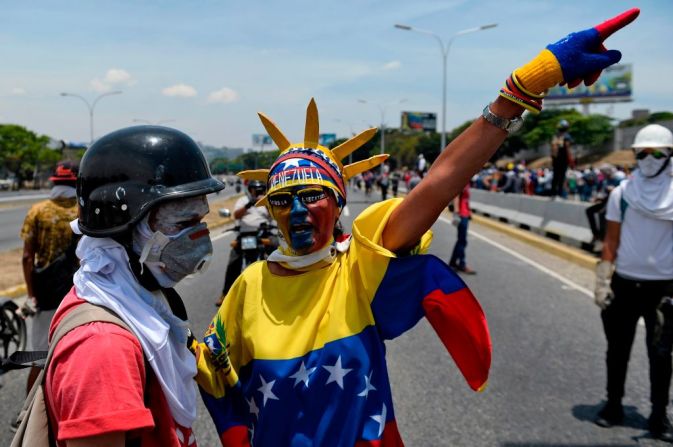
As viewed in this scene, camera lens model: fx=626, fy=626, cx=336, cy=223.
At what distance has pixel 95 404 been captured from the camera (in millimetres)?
1388

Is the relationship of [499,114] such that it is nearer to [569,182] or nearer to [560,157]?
[560,157]

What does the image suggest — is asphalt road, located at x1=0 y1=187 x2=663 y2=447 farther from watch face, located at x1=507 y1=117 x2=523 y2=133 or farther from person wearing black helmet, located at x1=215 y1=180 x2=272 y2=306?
watch face, located at x1=507 y1=117 x2=523 y2=133

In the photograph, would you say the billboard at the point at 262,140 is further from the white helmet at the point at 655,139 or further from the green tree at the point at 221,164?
the white helmet at the point at 655,139

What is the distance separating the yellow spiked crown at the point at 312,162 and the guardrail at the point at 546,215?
11.5 meters

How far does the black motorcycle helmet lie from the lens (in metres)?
1.79

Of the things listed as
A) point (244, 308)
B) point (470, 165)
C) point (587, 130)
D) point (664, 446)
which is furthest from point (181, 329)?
point (587, 130)

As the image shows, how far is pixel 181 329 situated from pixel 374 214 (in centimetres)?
75

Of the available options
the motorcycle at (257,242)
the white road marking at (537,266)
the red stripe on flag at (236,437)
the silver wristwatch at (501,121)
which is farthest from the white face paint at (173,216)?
the white road marking at (537,266)

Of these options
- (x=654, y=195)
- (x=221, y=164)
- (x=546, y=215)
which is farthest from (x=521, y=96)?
(x=546, y=215)

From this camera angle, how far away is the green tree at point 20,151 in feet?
243

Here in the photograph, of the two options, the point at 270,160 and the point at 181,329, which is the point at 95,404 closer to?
the point at 181,329

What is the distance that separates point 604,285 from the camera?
4828 millimetres

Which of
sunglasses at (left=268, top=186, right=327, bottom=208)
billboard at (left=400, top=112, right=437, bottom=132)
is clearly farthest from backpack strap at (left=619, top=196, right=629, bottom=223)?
billboard at (left=400, top=112, right=437, bottom=132)

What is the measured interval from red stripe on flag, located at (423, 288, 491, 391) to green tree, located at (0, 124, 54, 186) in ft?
255
